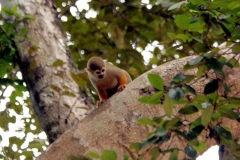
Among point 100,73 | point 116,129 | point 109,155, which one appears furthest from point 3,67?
point 109,155

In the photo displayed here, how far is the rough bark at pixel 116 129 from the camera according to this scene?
7.88 feet

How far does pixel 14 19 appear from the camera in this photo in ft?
12.6

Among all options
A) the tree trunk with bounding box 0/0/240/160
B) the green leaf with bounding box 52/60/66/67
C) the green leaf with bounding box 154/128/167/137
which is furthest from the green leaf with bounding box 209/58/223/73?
the green leaf with bounding box 52/60/66/67

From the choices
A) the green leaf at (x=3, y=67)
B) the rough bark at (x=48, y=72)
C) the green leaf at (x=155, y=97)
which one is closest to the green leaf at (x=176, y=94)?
the green leaf at (x=155, y=97)

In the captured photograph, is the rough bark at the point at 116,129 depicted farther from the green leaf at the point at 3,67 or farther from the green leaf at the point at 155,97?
the green leaf at the point at 3,67

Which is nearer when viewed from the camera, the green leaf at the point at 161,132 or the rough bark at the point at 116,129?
the green leaf at the point at 161,132

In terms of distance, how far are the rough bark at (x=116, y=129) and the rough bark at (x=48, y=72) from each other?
1.63ft

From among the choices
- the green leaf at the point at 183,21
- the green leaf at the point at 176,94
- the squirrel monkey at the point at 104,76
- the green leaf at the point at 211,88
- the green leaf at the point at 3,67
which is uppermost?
the green leaf at the point at 3,67

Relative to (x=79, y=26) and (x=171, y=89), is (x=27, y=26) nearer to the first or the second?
(x=79, y=26)

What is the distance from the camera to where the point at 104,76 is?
411 cm

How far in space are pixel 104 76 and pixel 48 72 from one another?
2.73 ft

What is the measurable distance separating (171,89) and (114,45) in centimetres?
359

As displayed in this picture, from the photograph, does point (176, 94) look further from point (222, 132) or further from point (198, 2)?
point (198, 2)

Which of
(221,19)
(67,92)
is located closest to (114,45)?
(67,92)
